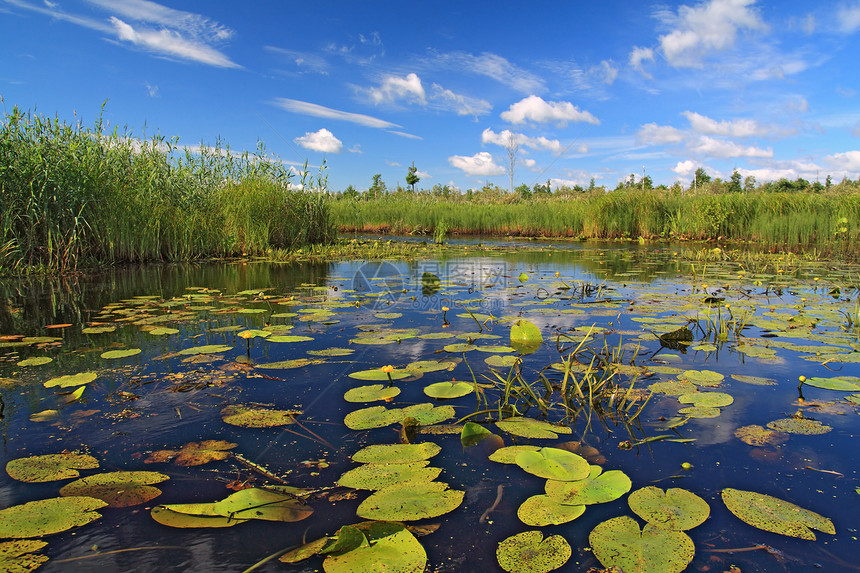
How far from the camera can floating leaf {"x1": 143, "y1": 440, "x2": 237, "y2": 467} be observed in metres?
1.46

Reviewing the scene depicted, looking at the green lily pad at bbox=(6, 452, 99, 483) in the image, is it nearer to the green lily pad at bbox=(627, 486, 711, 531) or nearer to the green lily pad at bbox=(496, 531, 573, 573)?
the green lily pad at bbox=(496, 531, 573, 573)

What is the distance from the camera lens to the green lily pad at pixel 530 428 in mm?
1655

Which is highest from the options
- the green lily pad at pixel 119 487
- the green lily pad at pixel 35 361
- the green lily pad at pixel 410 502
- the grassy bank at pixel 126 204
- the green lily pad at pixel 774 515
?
the grassy bank at pixel 126 204

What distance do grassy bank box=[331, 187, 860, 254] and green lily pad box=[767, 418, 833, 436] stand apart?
7.13 meters

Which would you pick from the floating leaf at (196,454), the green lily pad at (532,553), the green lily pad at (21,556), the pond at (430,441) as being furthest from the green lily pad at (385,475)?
the green lily pad at (21,556)

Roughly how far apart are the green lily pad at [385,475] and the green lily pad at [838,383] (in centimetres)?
178

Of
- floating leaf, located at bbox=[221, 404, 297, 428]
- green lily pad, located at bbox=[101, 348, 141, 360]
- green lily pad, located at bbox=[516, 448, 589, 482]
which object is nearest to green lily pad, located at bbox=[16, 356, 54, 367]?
green lily pad, located at bbox=[101, 348, 141, 360]

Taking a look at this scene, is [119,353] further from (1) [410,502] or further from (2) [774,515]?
(2) [774,515]

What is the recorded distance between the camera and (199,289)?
460cm

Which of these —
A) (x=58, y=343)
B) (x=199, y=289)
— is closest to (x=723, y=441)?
(x=58, y=343)

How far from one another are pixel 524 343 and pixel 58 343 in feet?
9.02

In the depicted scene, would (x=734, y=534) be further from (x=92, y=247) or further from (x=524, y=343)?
(x=92, y=247)

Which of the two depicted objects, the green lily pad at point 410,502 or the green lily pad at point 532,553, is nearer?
the green lily pad at point 532,553

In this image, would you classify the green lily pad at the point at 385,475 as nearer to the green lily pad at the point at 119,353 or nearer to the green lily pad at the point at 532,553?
the green lily pad at the point at 532,553
